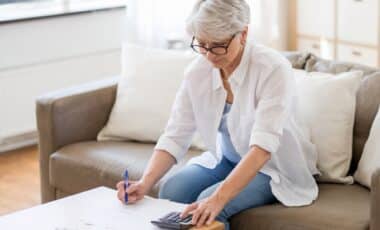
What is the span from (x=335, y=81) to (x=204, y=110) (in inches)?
19.2

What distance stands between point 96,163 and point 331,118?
887mm

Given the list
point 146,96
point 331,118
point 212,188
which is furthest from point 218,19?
point 146,96

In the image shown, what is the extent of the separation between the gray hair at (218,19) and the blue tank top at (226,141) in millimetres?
301

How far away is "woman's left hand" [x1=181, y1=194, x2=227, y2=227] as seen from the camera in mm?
2049

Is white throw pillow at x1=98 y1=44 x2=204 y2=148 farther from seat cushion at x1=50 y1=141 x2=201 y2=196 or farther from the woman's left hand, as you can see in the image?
the woman's left hand

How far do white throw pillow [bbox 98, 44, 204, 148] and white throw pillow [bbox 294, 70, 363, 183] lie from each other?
647 mm

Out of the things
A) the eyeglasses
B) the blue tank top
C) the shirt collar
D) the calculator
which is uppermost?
the eyeglasses

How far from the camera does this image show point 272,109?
2260 mm

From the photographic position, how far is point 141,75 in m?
3.18

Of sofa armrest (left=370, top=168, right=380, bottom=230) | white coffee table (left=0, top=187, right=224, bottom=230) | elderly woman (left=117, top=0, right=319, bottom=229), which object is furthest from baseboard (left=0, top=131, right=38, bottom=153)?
sofa armrest (left=370, top=168, right=380, bottom=230)

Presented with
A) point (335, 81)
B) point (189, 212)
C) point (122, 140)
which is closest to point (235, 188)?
point (189, 212)

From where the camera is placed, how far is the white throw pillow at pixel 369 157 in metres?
2.46

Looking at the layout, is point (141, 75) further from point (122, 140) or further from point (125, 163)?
point (125, 163)

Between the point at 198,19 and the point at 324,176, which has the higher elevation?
the point at 198,19
